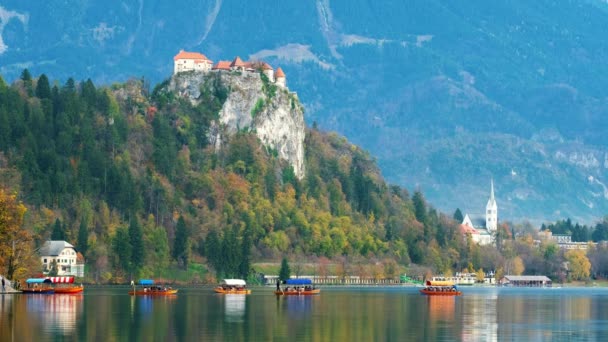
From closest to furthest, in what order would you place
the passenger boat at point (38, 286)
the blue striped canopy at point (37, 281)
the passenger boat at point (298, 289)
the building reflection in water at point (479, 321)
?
the building reflection in water at point (479, 321) → the passenger boat at point (38, 286) → the blue striped canopy at point (37, 281) → the passenger boat at point (298, 289)

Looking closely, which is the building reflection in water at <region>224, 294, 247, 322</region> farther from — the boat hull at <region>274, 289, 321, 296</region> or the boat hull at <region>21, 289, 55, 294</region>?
the boat hull at <region>21, 289, 55, 294</region>

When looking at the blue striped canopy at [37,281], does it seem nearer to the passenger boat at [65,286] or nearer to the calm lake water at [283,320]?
the passenger boat at [65,286]

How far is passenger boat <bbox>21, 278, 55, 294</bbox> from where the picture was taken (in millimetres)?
167075

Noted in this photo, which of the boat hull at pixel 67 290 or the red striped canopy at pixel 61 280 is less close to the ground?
the red striped canopy at pixel 61 280

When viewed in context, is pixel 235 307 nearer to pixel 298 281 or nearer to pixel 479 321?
pixel 479 321

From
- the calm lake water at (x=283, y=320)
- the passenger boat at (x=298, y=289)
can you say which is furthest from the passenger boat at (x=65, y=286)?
the passenger boat at (x=298, y=289)

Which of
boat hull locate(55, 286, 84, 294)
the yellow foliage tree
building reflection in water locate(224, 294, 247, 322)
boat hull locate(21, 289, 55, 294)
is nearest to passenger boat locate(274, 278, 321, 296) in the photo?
building reflection in water locate(224, 294, 247, 322)

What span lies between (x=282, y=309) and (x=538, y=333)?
3438 cm

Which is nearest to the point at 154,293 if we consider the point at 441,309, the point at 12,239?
the point at 12,239

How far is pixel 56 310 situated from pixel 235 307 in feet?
70.1

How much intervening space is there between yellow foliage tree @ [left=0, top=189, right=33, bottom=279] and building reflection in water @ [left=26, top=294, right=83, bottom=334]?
640 cm

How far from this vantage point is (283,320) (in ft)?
397

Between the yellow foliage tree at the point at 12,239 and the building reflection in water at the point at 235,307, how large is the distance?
933 inches

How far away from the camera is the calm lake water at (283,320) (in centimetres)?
10462
